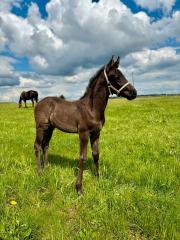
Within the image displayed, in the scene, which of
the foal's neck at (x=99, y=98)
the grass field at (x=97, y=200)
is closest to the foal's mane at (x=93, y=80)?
the foal's neck at (x=99, y=98)

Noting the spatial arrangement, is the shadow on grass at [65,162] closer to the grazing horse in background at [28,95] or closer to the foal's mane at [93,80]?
the foal's mane at [93,80]

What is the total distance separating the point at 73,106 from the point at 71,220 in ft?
10.9

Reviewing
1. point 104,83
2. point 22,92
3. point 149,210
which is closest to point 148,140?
point 104,83

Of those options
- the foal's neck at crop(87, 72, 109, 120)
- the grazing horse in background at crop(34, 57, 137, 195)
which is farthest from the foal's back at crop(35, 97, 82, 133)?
the foal's neck at crop(87, 72, 109, 120)

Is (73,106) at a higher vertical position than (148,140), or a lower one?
higher

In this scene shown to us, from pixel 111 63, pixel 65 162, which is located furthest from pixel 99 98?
pixel 65 162

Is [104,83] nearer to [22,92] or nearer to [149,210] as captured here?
[149,210]

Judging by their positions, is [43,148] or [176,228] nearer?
[176,228]

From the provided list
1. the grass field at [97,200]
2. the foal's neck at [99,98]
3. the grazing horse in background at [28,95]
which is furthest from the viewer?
the grazing horse in background at [28,95]

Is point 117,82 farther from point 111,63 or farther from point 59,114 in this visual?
point 59,114

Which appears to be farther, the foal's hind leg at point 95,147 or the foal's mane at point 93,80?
the foal's hind leg at point 95,147

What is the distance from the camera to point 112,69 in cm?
769

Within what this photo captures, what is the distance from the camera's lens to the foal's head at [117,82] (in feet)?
25.2

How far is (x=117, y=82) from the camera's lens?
304 inches
